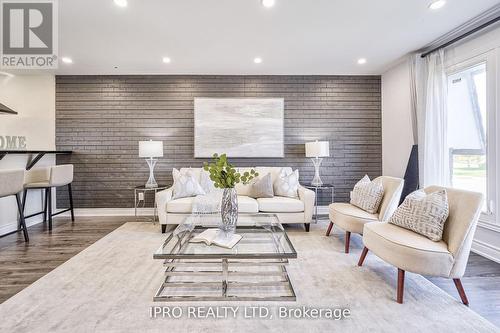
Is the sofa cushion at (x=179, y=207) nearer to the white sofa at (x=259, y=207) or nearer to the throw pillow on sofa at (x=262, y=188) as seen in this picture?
the white sofa at (x=259, y=207)

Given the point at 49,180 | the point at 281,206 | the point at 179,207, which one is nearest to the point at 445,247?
the point at 281,206

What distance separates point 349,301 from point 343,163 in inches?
129

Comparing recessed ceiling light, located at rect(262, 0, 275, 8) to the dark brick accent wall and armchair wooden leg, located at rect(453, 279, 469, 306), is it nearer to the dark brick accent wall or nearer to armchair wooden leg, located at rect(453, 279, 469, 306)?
the dark brick accent wall

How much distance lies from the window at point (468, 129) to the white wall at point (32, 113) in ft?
20.7

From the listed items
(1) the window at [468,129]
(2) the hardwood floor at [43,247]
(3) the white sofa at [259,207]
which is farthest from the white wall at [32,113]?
(1) the window at [468,129]

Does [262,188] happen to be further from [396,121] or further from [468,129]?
[468,129]

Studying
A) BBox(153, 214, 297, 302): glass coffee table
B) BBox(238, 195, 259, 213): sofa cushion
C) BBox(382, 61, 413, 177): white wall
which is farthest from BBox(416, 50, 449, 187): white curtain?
BBox(153, 214, 297, 302): glass coffee table

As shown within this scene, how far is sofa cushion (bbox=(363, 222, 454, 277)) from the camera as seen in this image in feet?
6.23

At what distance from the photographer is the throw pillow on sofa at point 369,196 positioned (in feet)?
9.91

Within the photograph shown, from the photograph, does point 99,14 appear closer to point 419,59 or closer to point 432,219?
point 432,219

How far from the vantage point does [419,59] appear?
389cm

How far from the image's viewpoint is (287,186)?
4070 mm

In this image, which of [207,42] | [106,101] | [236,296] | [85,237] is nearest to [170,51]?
[207,42]

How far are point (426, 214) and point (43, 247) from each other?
13.7 ft
